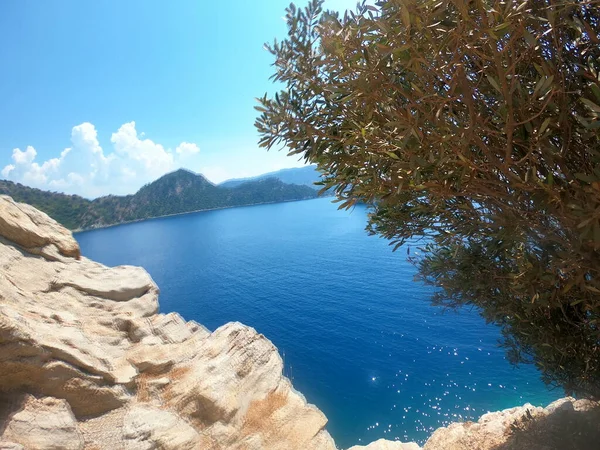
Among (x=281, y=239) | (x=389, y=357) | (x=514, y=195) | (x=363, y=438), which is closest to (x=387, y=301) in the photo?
(x=389, y=357)

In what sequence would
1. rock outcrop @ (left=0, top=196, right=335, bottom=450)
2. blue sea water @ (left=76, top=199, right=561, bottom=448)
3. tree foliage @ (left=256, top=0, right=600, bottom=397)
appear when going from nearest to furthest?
1. tree foliage @ (left=256, top=0, right=600, bottom=397)
2. rock outcrop @ (left=0, top=196, right=335, bottom=450)
3. blue sea water @ (left=76, top=199, right=561, bottom=448)

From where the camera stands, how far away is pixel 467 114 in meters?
3.22

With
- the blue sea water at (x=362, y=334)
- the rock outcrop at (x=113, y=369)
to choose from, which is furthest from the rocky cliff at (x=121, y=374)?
the blue sea water at (x=362, y=334)

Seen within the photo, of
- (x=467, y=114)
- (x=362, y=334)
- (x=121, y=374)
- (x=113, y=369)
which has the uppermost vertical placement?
(x=467, y=114)

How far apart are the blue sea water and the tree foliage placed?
20.2 feet

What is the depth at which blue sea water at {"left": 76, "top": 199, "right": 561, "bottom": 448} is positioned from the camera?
73.0 feet

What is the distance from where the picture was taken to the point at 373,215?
19.7 ft

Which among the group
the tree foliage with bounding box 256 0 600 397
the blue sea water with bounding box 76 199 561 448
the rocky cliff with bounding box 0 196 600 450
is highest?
the tree foliage with bounding box 256 0 600 397

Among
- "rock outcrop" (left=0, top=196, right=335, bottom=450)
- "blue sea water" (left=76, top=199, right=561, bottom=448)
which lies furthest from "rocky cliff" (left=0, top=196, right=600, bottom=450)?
"blue sea water" (left=76, top=199, right=561, bottom=448)

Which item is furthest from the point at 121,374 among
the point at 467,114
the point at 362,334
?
the point at 362,334

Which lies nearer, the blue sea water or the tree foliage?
the tree foliage

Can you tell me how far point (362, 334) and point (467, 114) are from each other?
31687mm

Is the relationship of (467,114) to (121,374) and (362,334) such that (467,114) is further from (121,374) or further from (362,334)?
(362,334)

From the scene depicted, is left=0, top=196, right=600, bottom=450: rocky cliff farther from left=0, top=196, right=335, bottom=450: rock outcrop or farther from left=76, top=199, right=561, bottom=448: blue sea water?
left=76, top=199, right=561, bottom=448: blue sea water
